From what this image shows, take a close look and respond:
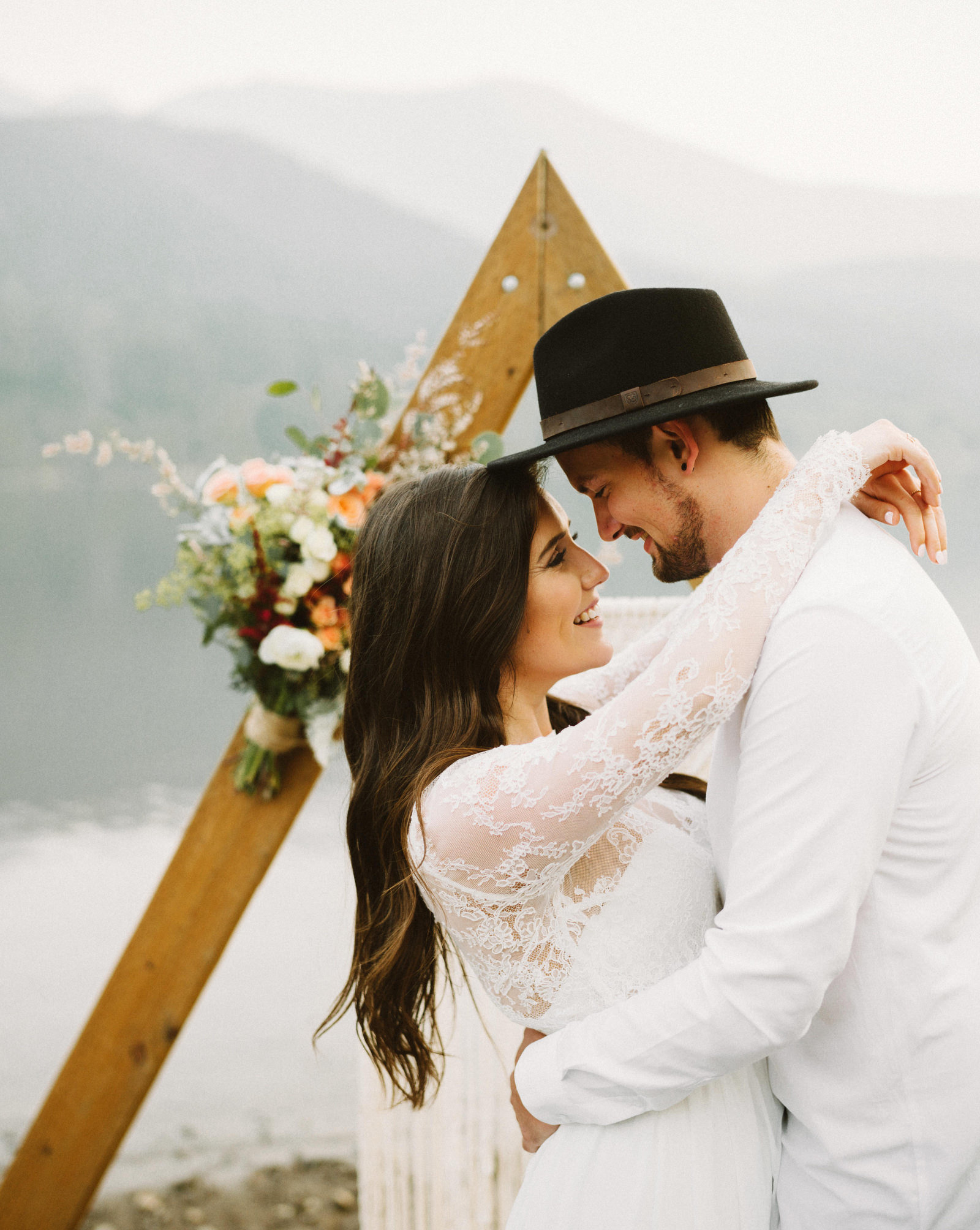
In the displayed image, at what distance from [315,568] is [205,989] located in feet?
5.33

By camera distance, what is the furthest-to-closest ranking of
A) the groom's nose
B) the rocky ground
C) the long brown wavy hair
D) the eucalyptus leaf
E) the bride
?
1. the rocky ground
2. the eucalyptus leaf
3. the groom's nose
4. the long brown wavy hair
5. the bride

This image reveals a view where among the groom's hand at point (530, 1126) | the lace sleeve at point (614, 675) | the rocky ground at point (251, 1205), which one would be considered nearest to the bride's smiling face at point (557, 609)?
the lace sleeve at point (614, 675)

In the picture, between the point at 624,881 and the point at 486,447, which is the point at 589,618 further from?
the point at 486,447

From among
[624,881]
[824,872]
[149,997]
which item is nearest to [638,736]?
[824,872]

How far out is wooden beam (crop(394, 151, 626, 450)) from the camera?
1999mm

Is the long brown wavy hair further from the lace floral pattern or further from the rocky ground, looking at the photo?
the rocky ground

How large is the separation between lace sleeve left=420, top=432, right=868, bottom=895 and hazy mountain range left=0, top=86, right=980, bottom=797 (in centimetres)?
161

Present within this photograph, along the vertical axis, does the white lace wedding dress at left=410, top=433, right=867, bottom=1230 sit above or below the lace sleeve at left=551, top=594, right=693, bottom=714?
below

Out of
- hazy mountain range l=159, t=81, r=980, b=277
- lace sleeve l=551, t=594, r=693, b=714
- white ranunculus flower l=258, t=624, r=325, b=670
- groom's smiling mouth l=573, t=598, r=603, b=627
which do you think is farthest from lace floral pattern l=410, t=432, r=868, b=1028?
hazy mountain range l=159, t=81, r=980, b=277

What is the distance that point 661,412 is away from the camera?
118 cm

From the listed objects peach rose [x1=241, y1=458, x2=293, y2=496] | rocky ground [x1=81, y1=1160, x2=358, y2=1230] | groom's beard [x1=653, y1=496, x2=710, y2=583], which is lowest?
rocky ground [x1=81, y1=1160, x2=358, y2=1230]

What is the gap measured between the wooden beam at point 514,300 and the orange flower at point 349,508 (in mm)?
277

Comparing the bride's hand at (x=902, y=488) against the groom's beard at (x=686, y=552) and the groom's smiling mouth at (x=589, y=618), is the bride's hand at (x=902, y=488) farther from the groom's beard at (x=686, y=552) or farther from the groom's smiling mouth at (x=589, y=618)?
the groom's smiling mouth at (x=589, y=618)

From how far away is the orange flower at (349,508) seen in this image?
1.89 metres
